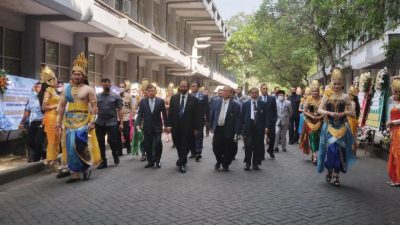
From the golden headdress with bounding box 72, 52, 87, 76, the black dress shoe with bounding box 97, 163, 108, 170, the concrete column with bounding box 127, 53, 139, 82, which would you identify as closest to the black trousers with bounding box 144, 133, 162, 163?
the black dress shoe with bounding box 97, 163, 108, 170

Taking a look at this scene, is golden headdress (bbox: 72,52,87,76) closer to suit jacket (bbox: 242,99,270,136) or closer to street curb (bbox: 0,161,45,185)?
street curb (bbox: 0,161,45,185)

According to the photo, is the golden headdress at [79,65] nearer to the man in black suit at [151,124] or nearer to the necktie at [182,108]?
the man in black suit at [151,124]

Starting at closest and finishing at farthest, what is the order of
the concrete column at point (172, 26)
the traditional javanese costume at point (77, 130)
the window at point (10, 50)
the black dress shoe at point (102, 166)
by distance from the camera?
the traditional javanese costume at point (77, 130), the black dress shoe at point (102, 166), the window at point (10, 50), the concrete column at point (172, 26)

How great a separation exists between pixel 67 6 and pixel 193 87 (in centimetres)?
399

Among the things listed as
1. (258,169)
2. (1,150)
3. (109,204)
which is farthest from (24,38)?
(109,204)

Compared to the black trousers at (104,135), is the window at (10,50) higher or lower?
higher

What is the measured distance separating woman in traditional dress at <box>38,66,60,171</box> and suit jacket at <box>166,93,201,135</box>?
234 cm

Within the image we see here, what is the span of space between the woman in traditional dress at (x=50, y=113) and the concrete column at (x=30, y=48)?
4.61m

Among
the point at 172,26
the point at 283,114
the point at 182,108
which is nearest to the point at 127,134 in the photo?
the point at 182,108

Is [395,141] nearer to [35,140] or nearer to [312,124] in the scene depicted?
[312,124]

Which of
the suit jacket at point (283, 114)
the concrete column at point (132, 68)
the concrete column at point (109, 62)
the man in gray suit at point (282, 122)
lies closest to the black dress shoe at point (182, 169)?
the man in gray suit at point (282, 122)

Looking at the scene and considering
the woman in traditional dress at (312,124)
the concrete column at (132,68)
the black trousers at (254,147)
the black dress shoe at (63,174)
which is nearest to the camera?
the black dress shoe at (63,174)

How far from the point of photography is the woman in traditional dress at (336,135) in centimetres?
850

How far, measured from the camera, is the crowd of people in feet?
27.9
